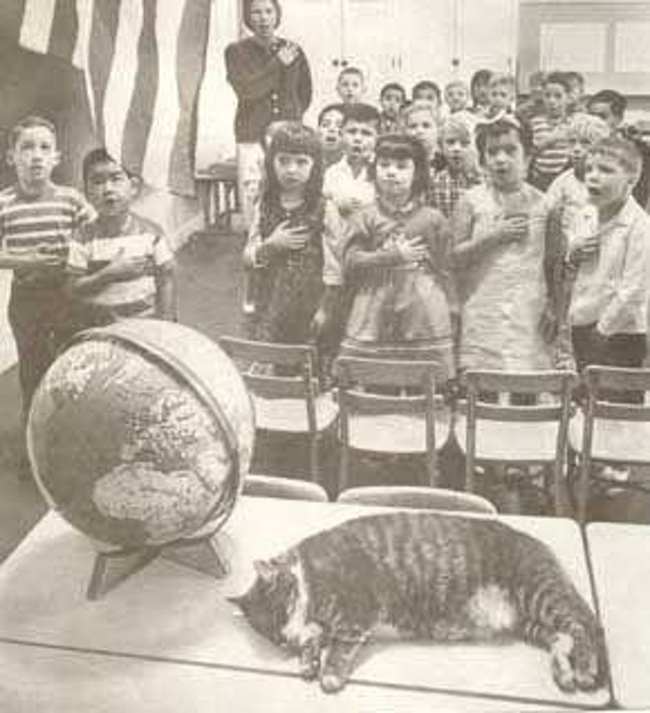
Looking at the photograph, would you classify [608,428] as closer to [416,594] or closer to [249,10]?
[416,594]

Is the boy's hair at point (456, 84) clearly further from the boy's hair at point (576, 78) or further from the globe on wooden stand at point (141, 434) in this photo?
the globe on wooden stand at point (141, 434)

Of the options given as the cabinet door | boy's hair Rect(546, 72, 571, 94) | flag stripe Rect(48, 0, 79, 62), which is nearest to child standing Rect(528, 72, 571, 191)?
boy's hair Rect(546, 72, 571, 94)

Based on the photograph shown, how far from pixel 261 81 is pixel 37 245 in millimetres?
585

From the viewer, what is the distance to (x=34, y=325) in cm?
225

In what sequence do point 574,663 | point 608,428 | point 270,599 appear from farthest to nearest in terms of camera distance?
point 608,428, point 270,599, point 574,663

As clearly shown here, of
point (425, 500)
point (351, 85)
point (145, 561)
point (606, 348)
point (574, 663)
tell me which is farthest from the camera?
point (606, 348)

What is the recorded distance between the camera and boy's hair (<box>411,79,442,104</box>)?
2180mm

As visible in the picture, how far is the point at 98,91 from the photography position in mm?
2287

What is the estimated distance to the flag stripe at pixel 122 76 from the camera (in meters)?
2.21

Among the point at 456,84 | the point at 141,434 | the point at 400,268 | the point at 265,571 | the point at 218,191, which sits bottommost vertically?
the point at 265,571

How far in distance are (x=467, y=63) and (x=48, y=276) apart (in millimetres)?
983

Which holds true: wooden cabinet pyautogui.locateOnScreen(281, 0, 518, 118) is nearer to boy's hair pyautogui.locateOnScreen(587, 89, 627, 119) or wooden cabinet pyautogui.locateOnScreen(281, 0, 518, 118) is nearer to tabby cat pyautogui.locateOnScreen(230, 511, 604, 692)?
boy's hair pyautogui.locateOnScreen(587, 89, 627, 119)

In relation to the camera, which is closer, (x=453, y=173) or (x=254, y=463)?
(x=453, y=173)

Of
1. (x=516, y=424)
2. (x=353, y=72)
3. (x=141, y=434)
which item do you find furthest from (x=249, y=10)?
(x=516, y=424)
